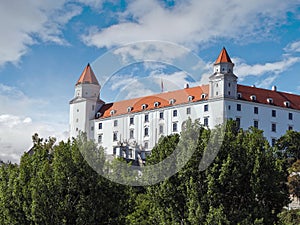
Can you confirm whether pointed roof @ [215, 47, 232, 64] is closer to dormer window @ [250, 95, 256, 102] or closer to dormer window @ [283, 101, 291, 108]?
dormer window @ [250, 95, 256, 102]

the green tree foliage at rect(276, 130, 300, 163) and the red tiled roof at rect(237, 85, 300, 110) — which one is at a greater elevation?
the red tiled roof at rect(237, 85, 300, 110)

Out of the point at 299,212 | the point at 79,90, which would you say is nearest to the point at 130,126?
the point at 79,90

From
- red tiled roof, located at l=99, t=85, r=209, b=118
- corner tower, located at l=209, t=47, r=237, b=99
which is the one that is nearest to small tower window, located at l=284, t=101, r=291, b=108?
corner tower, located at l=209, t=47, r=237, b=99

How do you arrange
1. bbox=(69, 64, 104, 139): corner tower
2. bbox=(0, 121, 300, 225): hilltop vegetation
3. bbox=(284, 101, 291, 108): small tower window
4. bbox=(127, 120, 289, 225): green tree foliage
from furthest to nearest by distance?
bbox=(69, 64, 104, 139): corner tower < bbox=(284, 101, 291, 108): small tower window < bbox=(0, 121, 300, 225): hilltop vegetation < bbox=(127, 120, 289, 225): green tree foliage

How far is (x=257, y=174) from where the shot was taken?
28312 mm

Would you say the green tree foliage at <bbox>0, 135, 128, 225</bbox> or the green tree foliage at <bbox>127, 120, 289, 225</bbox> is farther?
the green tree foliage at <bbox>0, 135, 128, 225</bbox>

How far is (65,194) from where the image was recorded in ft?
103

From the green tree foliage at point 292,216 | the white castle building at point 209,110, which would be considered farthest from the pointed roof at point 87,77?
the green tree foliage at point 292,216

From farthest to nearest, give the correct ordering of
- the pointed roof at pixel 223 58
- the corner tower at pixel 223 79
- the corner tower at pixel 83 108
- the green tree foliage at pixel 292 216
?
the corner tower at pixel 83 108, the pointed roof at pixel 223 58, the corner tower at pixel 223 79, the green tree foliage at pixel 292 216

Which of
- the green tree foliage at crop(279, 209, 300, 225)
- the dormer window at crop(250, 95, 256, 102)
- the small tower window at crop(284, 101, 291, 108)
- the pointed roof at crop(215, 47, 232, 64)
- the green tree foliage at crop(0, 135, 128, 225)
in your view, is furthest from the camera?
the small tower window at crop(284, 101, 291, 108)

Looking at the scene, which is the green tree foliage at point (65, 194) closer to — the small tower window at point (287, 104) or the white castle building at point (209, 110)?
the white castle building at point (209, 110)

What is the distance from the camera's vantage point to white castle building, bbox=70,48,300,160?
85.3 meters

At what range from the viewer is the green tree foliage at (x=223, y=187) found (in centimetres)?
2733

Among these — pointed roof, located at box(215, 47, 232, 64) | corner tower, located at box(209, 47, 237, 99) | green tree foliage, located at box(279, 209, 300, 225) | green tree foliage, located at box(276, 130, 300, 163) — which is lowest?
green tree foliage, located at box(279, 209, 300, 225)
